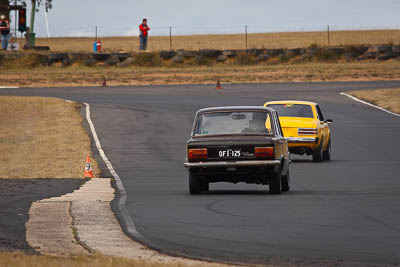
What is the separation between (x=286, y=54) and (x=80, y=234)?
57.8 meters

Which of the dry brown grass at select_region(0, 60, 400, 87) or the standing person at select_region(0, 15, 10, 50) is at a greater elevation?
the standing person at select_region(0, 15, 10, 50)

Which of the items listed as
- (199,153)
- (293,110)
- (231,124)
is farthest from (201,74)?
(199,153)

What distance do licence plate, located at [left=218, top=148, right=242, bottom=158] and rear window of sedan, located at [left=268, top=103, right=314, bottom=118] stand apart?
9675mm

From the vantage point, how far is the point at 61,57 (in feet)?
226

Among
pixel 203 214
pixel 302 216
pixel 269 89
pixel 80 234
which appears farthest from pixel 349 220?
pixel 269 89

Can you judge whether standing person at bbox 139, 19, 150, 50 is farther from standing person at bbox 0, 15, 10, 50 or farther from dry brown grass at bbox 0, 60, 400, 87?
standing person at bbox 0, 15, 10, 50

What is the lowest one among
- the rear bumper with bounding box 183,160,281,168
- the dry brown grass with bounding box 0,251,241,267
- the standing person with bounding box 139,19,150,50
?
the dry brown grass with bounding box 0,251,241,267

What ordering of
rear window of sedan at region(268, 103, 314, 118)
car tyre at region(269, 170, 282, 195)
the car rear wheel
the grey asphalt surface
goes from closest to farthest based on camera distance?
1. the grey asphalt surface
2. car tyre at region(269, 170, 282, 195)
3. the car rear wheel
4. rear window of sedan at region(268, 103, 314, 118)

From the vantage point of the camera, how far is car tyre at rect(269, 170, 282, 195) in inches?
705

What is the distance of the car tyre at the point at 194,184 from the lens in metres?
18.2

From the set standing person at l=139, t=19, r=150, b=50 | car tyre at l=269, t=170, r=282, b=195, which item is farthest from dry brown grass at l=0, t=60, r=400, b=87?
car tyre at l=269, t=170, r=282, b=195

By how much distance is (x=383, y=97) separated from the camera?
48844 mm

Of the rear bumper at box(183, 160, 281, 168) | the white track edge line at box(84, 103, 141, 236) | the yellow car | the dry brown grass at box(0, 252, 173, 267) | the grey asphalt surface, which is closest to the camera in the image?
the dry brown grass at box(0, 252, 173, 267)

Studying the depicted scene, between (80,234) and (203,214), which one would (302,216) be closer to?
(203,214)
